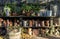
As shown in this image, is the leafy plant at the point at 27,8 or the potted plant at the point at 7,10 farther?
the leafy plant at the point at 27,8

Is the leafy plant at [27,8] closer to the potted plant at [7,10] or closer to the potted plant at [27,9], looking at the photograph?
the potted plant at [27,9]

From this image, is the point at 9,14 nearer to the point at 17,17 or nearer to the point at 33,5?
the point at 17,17

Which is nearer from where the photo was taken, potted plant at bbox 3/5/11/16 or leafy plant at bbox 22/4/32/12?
potted plant at bbox 3/5/11/16

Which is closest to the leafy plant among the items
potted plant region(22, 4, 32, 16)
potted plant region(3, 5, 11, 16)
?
potted plant region(22, 4, 32, 16)

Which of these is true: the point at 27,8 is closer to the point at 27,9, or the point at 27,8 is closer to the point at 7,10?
the point at 27,9

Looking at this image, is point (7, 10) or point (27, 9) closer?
point (7, 10)

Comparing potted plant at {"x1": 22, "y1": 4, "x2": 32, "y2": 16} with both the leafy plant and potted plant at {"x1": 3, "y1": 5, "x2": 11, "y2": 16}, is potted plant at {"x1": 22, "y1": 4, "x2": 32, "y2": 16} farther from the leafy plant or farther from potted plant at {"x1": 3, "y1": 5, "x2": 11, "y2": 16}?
potted plant at {"x1": 3, "y1": 5, "x2": 11, "y2": 16}

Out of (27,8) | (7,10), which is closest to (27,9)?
(27,8)

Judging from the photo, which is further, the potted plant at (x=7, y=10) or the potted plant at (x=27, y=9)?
the potted plant at (x=27, y=9)

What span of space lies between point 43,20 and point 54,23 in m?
0.45

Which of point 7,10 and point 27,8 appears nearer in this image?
point 7,10

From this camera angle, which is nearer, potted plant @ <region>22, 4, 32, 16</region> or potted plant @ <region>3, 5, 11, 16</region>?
potted plant @ <region>3, 5, 11, 16</region>

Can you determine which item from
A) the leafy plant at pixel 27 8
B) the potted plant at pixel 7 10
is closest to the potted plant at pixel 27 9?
the leafy plant at pixel 27 8

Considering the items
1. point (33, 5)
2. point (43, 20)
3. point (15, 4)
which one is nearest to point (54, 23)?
point (43, 20)
